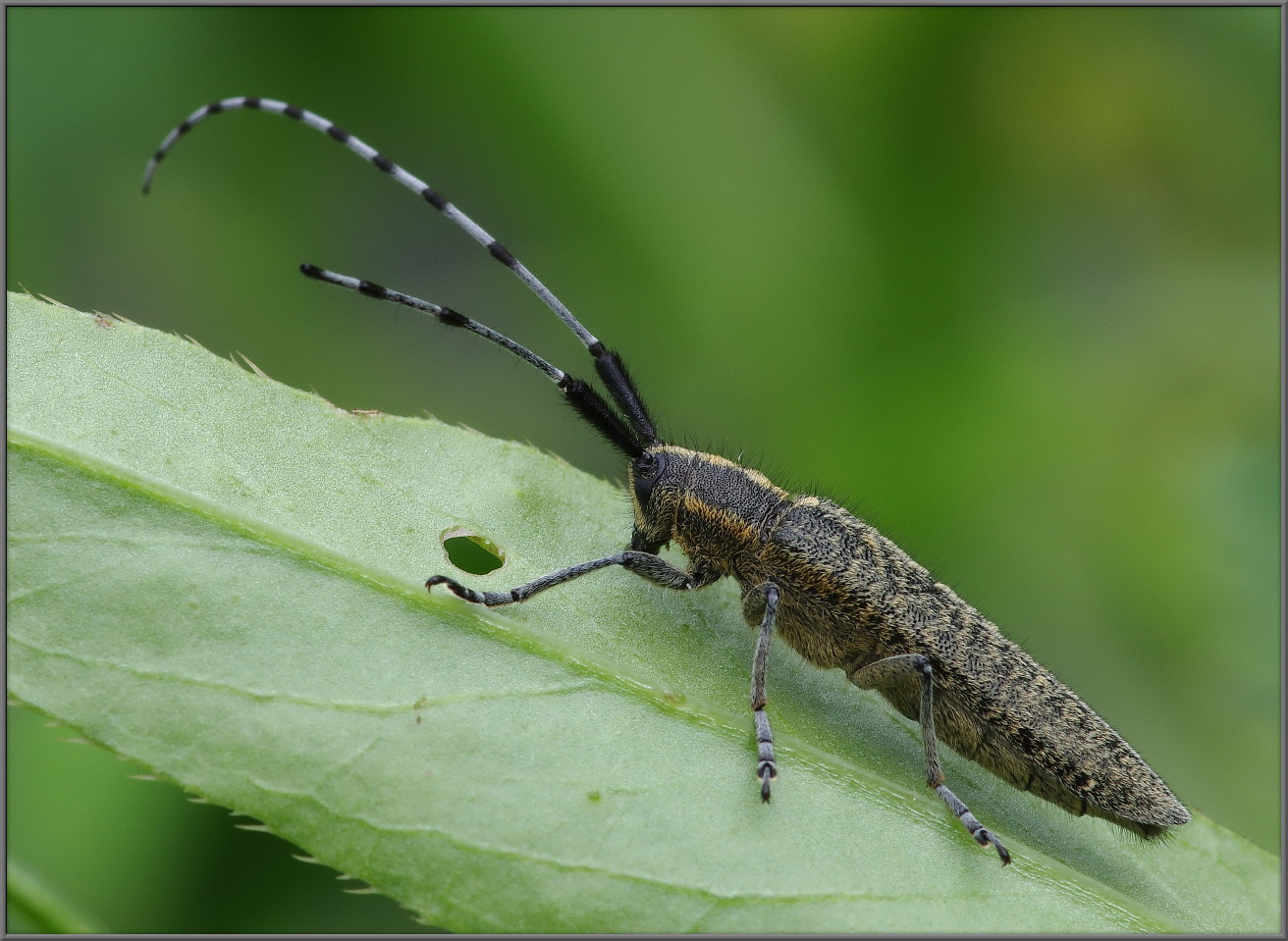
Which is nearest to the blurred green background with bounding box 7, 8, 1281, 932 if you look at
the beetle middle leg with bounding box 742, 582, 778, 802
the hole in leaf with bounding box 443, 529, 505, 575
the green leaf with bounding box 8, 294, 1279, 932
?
the beetle middle leg with bounding box 742, 582, 778, 802

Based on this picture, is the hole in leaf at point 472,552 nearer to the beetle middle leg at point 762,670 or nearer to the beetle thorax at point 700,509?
the beetle thorax at point 700,509

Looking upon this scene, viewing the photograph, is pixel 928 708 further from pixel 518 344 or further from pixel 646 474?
pixel 518 344

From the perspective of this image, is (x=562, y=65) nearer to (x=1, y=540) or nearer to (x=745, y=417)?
(x=745, y=417)

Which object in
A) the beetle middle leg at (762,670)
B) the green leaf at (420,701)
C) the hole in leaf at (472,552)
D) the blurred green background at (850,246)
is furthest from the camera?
the blurred green background at (850,246)

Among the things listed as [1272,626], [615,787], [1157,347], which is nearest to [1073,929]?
[615,787]

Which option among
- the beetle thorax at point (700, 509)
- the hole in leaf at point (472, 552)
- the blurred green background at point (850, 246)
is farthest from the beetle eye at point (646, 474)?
the blurred green background at point (850, 246)

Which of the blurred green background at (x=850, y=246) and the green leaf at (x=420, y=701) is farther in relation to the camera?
the blurred green background at (x=850, y=246)
